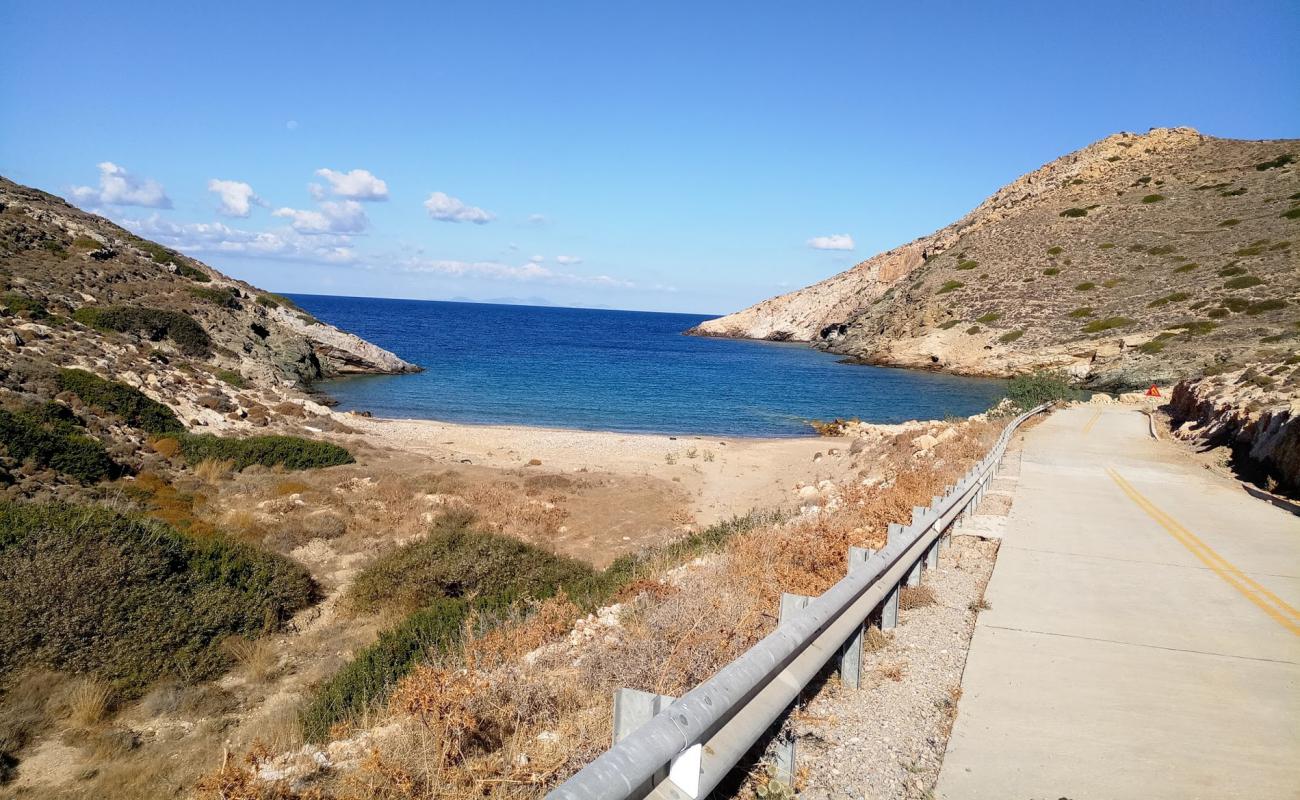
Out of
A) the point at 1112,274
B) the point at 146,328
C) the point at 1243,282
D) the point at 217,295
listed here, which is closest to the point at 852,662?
the point at 146,328

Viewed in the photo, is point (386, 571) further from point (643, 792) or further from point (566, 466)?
point (566, 466)

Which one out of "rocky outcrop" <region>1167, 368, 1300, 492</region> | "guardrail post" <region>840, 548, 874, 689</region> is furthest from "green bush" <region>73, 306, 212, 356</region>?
"rocky outcrop" <region>1167, 368, 1300, 492</region>

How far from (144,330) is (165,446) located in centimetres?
1785

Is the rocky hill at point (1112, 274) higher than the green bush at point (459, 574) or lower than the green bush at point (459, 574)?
higher

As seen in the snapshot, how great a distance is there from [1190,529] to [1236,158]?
9807 centimetres

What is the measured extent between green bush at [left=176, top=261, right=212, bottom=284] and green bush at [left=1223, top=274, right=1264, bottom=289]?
254ft

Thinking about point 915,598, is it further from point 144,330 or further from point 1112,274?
point 1112,274

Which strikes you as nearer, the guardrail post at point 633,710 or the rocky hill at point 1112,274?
the guardrail post at point 633,710

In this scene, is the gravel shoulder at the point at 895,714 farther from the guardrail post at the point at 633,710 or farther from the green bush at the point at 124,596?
the green bush at the point at 124,596

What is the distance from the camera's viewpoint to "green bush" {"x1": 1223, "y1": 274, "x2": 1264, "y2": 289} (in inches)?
2271

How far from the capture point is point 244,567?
10.7 metres

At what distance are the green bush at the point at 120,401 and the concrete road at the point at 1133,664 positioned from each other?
21264 mm

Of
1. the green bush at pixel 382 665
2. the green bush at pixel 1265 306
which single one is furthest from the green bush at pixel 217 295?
the green bush at pixel 1265 306

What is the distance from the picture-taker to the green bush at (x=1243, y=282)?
5769 cm
